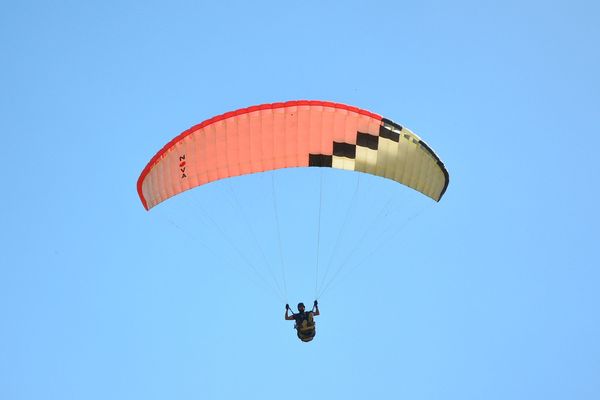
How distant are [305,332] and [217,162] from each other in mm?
4317

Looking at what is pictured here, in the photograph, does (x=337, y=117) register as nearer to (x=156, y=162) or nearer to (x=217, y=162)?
(x=217, y=162)

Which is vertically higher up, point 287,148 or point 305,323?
point 287,148

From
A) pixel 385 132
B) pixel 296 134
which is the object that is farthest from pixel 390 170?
pixel 296 134

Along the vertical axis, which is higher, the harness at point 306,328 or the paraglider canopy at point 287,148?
the paraglider canopy at point 287,148

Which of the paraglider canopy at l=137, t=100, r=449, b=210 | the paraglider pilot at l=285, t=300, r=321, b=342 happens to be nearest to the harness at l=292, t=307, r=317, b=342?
the paraglider pilot at l=285, t=300, r=321, b=342

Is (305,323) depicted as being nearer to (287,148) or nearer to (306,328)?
(306,328)

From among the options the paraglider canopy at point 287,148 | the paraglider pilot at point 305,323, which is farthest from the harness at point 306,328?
the paraglider canopy at point 287,148

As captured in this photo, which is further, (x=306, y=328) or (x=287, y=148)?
(x=306, y=328)

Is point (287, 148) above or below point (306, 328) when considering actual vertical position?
above

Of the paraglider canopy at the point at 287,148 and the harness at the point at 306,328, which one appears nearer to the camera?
the paraglider canopy at the point at 287,148

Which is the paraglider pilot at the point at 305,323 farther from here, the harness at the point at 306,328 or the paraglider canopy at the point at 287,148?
the paraglider canopy at the point at 287,148

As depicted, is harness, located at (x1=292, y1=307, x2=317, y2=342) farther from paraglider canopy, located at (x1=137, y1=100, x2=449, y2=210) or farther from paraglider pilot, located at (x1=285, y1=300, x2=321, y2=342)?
paraglider canopy, located at (x1=137, y1=100, x2=449, y2=210)

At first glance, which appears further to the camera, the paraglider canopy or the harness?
the harness

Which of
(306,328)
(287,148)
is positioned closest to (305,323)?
(306,328)
